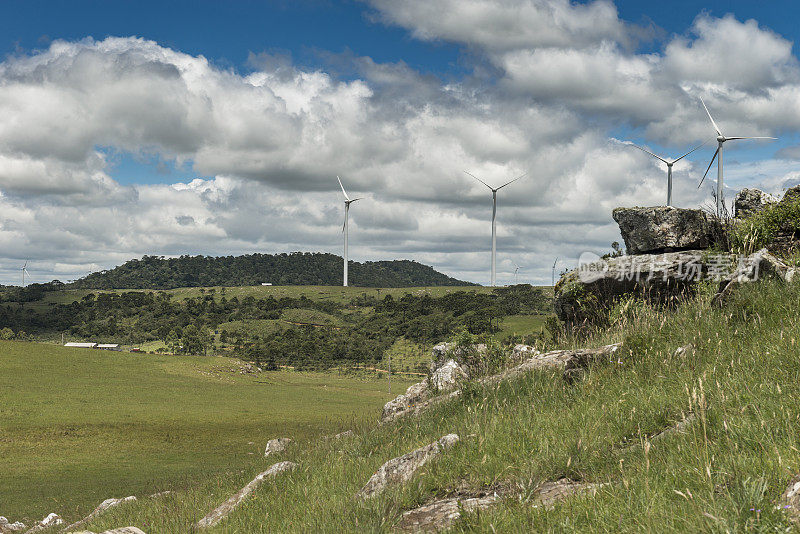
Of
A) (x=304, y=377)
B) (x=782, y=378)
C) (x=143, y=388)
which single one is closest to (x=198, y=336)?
(x=304, y=377)

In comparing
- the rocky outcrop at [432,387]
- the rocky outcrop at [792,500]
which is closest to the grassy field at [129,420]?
the rocky outcrop at [432,387]

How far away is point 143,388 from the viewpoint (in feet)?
241

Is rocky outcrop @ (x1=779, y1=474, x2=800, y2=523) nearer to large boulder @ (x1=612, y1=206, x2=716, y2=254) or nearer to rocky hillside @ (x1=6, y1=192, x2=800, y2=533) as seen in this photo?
rocky hillside @ (x1=6, y1=192, x2=800, y2=533)

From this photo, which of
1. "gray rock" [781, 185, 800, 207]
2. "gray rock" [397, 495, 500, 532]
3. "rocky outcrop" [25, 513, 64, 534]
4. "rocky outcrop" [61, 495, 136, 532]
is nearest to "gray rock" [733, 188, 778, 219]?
"gray rock" [781, 185, 800, 207]

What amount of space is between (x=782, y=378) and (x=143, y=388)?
254ft

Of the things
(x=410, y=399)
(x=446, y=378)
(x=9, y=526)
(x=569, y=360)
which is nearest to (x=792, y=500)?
(x=569, y=360)

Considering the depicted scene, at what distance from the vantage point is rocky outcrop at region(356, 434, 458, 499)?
686cm

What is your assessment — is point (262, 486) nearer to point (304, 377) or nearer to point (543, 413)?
point (543, 413)

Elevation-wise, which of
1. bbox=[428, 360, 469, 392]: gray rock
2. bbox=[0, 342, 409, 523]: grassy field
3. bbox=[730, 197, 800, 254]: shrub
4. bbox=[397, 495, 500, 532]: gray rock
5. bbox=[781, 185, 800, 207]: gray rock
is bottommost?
bbox=[0, 342, 409, 523]: grassy field

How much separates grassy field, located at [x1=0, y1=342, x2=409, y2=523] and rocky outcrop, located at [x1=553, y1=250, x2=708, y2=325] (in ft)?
23.6

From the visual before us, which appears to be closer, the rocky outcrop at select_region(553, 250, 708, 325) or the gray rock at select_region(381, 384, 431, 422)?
the rocky outcrop at select_region(553, 250, 708, 325)

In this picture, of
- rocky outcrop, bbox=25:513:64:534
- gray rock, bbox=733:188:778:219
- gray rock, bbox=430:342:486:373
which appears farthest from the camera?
gray rock, bbox=733:188:778:219

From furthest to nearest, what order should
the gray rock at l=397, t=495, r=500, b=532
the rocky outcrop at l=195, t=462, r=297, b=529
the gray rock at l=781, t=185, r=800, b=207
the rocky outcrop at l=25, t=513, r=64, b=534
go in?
the rocky outcrop at l=25, t=513, r=64, b=534, the gray rock at l=781, t=185, r=800, b=207, the rocky outcrop at l=195, t=462, r=297, b=529, the gray rock at l=397, t=495, r=500, b=532

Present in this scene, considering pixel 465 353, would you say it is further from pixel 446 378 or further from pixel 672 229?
pixel 672 229
